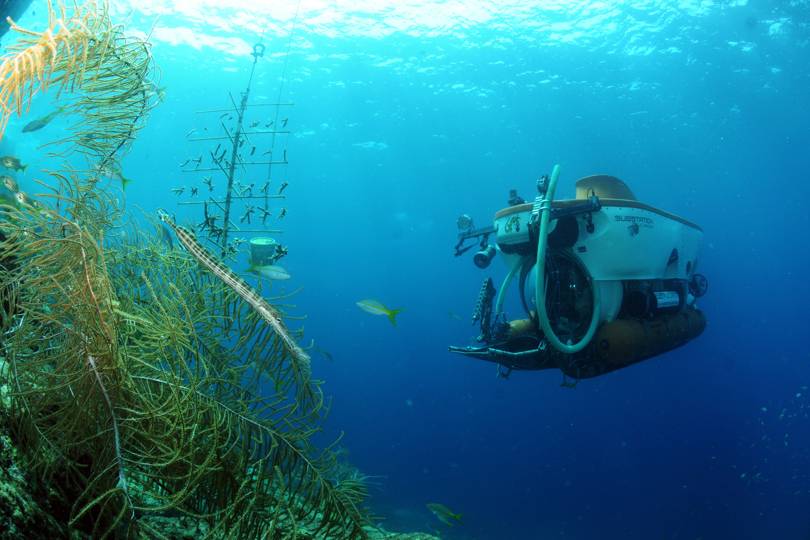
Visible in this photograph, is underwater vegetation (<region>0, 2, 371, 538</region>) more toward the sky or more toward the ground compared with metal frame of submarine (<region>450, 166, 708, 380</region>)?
more toward the ground

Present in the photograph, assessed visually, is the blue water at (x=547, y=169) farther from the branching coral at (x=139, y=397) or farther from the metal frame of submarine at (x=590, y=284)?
the metal frame of submarine at (x=590, y=284)

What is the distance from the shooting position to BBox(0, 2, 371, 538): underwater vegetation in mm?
2301

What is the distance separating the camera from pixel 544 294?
19.5 feet

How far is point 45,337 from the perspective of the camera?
2.38 metres

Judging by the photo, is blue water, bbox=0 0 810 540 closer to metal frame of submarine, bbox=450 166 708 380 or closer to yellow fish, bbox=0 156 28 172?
yellow fish, bbox=0 156 28 172

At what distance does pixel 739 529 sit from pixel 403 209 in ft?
135

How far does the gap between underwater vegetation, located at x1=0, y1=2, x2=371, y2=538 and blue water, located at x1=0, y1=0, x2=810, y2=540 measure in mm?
956

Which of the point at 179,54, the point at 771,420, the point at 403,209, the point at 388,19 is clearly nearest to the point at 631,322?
the point at 388,19

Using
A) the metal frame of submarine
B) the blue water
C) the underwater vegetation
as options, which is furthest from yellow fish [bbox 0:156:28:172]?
the metal frame of submarine

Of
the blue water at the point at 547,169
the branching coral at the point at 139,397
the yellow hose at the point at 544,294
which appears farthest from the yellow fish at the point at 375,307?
the blue water at the point at 547,169

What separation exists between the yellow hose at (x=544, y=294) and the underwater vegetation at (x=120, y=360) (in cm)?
320

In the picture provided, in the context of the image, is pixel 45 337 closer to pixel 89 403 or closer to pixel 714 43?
pixel 89 403

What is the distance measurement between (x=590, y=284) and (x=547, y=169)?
35.0 m

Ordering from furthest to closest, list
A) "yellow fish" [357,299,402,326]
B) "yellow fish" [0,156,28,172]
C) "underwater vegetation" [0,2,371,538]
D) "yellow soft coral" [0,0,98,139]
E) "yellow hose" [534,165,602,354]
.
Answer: "yellow fish" [357,299,402,326] < "yellow fish" [0,156,28,172] < "yellow hose" [534,165,602,354] < "underwater vegetation" [0,2,371,538] < "yellow soft coral" [0,0,98,139]
